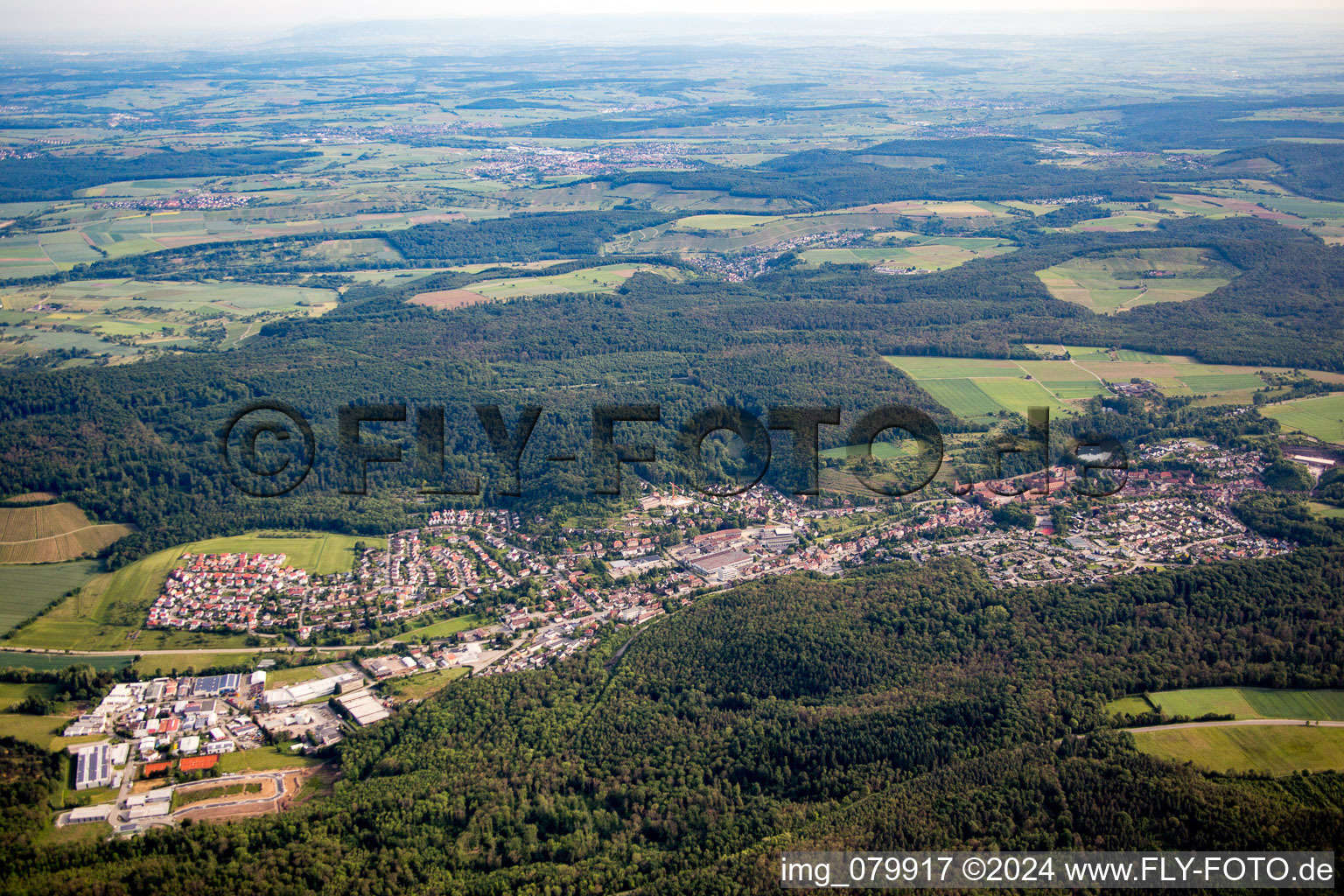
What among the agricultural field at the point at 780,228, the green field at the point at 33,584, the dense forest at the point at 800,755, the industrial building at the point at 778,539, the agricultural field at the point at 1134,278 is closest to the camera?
the dense forest at the point at 800,755

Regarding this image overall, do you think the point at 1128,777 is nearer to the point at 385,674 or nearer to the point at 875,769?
the point at 875,769

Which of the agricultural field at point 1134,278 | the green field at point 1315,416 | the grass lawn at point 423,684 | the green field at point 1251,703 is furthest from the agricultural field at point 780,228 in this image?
the grass lawn at point 423,684

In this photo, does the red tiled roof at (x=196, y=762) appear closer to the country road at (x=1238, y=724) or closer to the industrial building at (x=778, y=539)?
the industrial building at (x=778, y=539)

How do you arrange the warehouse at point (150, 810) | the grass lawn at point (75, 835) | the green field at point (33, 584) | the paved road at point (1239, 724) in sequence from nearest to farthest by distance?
the grass lawn at point (75, 835) → the warehouse at point (150, 810) → the paved road at point (1239, 724) → the green field at point (33, 584)

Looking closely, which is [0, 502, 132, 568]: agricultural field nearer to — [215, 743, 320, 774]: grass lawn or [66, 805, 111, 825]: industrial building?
[215, 743, 320, 774]: grass lawn

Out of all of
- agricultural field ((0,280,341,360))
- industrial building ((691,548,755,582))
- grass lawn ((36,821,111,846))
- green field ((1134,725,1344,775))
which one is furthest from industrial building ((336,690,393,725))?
agricultural field ((0,280,341,360))

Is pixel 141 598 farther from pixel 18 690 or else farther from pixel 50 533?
pixel 50 533
